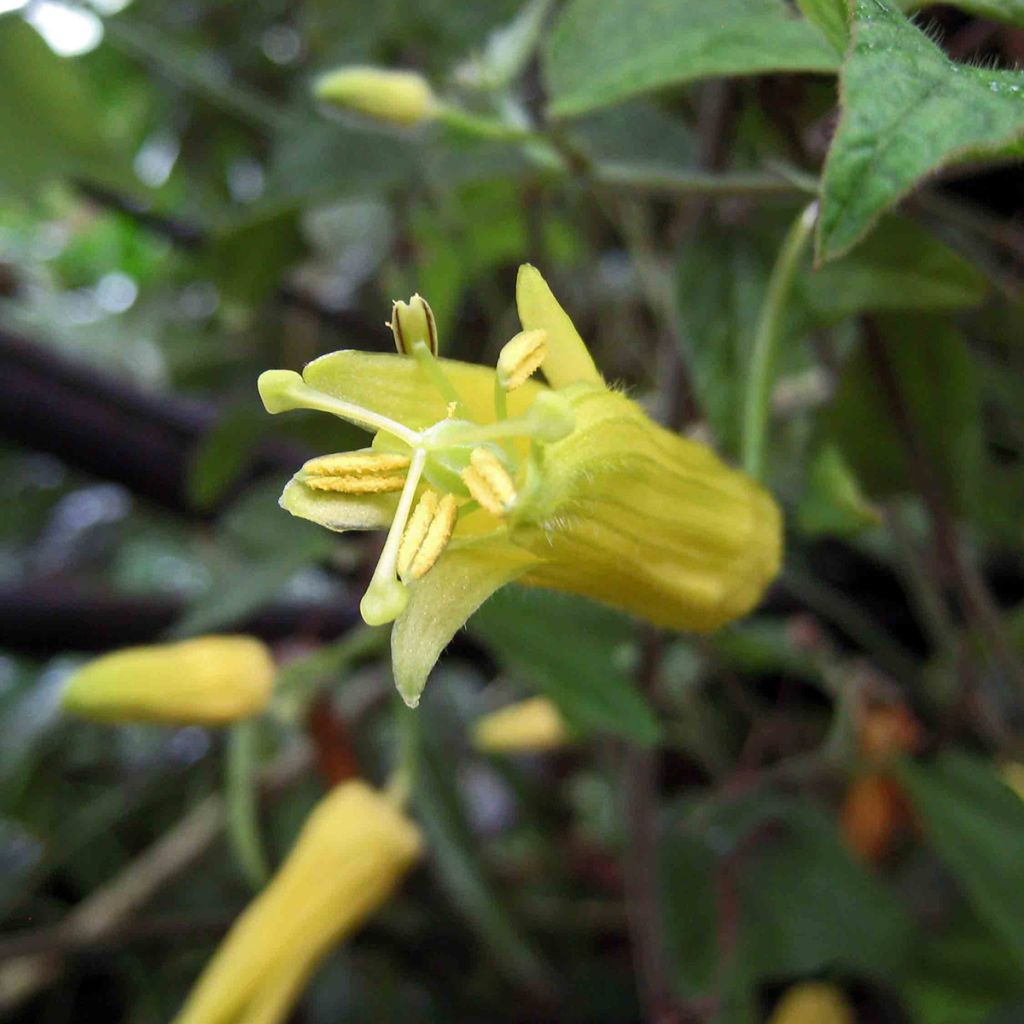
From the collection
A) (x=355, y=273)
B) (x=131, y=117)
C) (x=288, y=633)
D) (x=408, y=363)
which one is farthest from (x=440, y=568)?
(x=131, y=117)

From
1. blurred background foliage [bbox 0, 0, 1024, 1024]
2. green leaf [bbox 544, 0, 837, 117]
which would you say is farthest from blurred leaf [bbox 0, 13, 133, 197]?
green leaf [bbox 544, 0, 837, 117]

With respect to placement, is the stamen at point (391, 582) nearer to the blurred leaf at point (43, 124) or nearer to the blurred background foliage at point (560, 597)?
the blurred background foliage at point (560, 597)

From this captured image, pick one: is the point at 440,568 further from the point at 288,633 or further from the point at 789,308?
the point at 288,633

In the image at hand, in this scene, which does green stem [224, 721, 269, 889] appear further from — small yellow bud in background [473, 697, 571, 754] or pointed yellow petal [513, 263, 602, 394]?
pointed yellow petal [513, 263, 602, 394]

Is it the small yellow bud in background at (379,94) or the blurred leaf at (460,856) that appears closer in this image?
the small yellow bud in background at (379,94)

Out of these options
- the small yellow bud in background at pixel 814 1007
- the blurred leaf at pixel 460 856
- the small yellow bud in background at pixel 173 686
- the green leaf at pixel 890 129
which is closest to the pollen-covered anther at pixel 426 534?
the green leaf at pixel 890 129

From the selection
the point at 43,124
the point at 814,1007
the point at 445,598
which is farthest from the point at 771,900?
the point at 43,124

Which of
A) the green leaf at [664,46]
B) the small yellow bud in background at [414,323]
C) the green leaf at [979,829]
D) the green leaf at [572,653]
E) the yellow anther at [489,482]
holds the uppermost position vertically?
the green leaf at [664,46]
